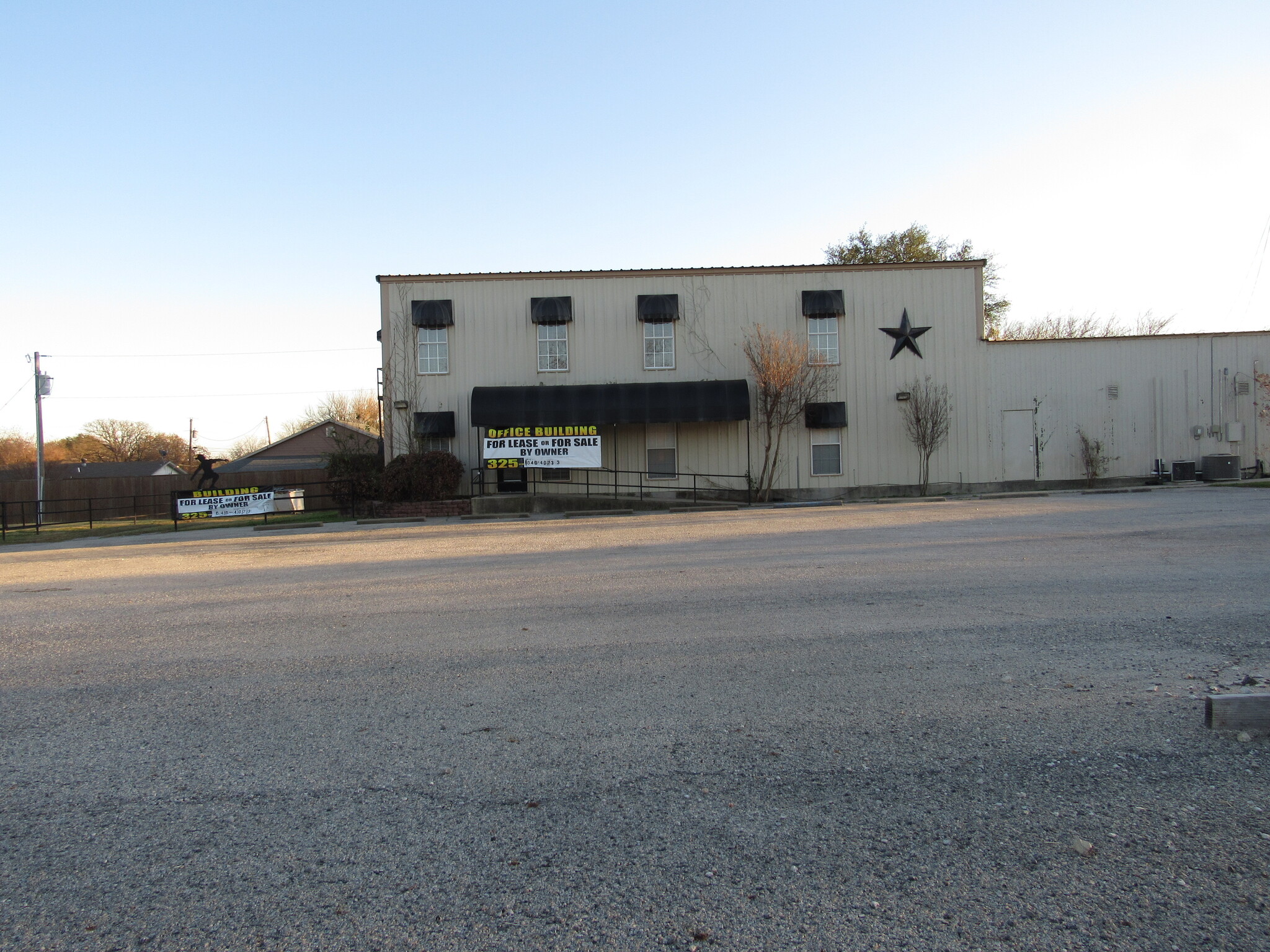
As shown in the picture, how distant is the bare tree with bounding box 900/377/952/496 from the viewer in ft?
86.1

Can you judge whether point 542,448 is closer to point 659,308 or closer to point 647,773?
point 659,308

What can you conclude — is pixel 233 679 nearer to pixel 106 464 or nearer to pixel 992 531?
pixel 992 531

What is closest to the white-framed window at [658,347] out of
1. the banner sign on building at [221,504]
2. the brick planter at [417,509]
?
the brick planter at [417,509]

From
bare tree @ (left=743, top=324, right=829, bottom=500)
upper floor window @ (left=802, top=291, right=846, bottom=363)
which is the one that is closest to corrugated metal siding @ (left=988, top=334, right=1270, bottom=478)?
upper floor window @ (left=802, top=291, right=846, bottom=363)

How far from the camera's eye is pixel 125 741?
434 centimetres

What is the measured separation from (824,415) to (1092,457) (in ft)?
29.5

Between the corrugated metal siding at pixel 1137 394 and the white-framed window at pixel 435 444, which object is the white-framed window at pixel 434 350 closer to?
the white-framed window at pixel 435 444

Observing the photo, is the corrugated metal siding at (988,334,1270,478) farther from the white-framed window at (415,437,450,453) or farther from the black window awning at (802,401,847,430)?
the white-framed window at (415,437,450,453)

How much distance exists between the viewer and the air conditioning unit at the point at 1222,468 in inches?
983

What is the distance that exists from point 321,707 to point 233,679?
110 centimetres

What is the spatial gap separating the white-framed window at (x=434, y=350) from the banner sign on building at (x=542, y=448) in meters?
3.29

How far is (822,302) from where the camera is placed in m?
26.5

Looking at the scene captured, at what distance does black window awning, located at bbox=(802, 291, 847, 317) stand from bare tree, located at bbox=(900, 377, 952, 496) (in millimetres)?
3681

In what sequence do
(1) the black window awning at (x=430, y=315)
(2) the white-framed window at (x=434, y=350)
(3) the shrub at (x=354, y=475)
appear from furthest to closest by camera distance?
1. (2) the white-framed window at (x=434, y=350)
2. (1) the black window awning at (x=430, y=315)
3. (3) the shrub at (x=354, y=475)
